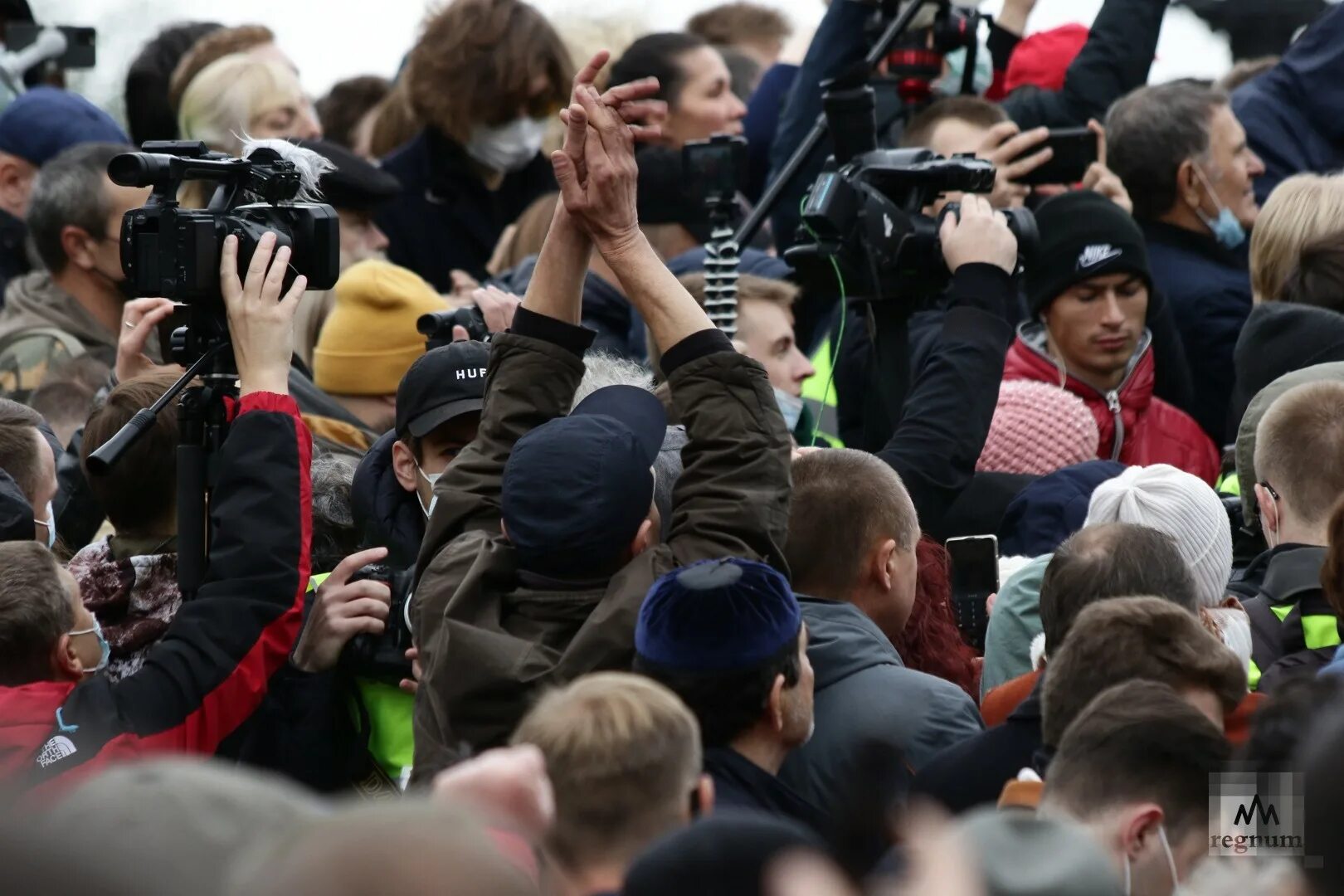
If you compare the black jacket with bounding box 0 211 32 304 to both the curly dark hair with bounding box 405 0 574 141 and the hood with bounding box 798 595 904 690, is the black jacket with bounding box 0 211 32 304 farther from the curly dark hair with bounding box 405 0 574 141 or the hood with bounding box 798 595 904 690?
A: the hood with bounding box 798 595 904 690

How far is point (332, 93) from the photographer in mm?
9438

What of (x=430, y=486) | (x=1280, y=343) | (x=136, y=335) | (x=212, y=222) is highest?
(x=212, y=222)

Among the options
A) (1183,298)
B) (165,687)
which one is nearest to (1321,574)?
(165,687)

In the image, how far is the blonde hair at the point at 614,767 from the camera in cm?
271

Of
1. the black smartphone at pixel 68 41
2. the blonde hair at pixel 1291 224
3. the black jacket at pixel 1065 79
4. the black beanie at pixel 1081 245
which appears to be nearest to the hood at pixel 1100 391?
the black beanie at pixel 1081 245

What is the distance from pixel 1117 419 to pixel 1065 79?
1.71 meters

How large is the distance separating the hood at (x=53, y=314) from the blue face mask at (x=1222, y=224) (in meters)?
3.28

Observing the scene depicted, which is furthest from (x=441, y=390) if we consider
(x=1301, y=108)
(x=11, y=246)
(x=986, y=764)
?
(x=1301, y=108)

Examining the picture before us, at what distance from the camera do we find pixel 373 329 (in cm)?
585

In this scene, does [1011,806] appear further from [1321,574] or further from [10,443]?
[10,443]

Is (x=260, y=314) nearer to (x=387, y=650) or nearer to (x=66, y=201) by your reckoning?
(x=387, y=650)

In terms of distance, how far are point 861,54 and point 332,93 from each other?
Result: 11.9ft

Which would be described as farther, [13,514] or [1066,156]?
[1066,156]

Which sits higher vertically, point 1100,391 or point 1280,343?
point 1280,343
